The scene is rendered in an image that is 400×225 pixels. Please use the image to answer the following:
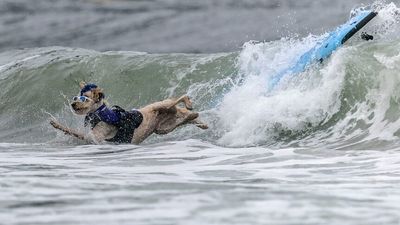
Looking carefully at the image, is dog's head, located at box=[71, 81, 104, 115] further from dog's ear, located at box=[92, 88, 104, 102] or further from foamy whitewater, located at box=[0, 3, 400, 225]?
foamy whitewater, located at box=[0, 3, 400, 225]

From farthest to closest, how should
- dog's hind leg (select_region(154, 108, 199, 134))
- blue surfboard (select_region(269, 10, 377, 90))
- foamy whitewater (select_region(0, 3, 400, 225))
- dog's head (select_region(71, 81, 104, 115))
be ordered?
blue surfboard (select_region(269, 10, 377, 90)), dog's hind leg (select_region(154, 108, 199, 134)), dog's head (select_region(71, 81, 104, 115)), foamy whitewater (select_region(0, 3, 400, 225))

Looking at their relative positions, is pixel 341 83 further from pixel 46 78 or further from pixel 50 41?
pixel 50 41

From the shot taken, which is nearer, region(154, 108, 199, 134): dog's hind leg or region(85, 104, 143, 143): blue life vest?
region(85, 104, 143, 143): blue life vest

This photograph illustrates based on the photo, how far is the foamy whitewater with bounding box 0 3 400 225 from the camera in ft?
15.8

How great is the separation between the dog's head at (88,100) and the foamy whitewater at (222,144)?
0.39 meters

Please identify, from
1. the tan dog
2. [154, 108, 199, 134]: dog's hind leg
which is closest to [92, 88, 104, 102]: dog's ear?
the tan dog

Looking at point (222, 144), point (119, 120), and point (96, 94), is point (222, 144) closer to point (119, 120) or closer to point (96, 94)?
point (119, 120)

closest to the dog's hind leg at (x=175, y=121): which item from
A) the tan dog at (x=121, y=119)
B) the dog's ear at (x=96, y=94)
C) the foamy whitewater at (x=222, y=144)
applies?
the tan dog at (x=121, y=119)

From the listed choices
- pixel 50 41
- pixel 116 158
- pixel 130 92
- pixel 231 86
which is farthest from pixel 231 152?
pixel 50 41


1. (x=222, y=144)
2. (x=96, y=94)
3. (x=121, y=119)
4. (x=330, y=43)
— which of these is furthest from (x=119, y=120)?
(x=330, y=43)

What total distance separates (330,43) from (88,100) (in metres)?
3.79

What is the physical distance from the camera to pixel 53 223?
443 cm

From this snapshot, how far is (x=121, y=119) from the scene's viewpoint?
30.7 feet

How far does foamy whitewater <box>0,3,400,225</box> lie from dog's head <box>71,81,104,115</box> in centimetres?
39
